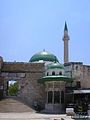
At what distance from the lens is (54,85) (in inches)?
1591

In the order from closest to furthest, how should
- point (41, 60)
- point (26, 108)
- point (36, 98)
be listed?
point (26, 108) → point (36, 98) → point (41, 60)

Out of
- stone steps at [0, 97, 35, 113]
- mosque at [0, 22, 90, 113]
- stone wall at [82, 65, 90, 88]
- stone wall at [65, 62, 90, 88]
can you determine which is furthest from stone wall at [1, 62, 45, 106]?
stone wall at [82, 65, 90, 88]

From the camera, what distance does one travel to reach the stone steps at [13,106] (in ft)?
125

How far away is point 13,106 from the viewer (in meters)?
39.5

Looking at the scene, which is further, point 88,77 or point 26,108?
point 88,77

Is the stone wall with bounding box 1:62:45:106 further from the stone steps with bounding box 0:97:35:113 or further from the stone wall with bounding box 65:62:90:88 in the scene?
the stone wall with bounding box 65:62:90:88

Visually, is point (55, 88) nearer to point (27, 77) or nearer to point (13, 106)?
point (13, 106)

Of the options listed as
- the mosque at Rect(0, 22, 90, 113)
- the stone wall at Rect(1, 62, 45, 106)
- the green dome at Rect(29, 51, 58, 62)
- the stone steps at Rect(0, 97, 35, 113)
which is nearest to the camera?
the stone steps at Rect(0, 97, 35, 113)

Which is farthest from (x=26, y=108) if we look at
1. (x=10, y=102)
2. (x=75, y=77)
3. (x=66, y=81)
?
Result: (x=75, y=77)

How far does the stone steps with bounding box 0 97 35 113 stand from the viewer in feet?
125

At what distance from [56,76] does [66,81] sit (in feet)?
4.36

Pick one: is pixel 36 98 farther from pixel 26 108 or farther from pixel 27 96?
pixel 26 108

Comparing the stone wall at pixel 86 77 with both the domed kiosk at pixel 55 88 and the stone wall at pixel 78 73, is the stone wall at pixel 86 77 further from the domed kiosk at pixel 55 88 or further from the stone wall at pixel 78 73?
the domed kiosk at pixel 55 88

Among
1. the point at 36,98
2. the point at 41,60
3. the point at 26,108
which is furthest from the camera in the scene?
the point at 41,60
